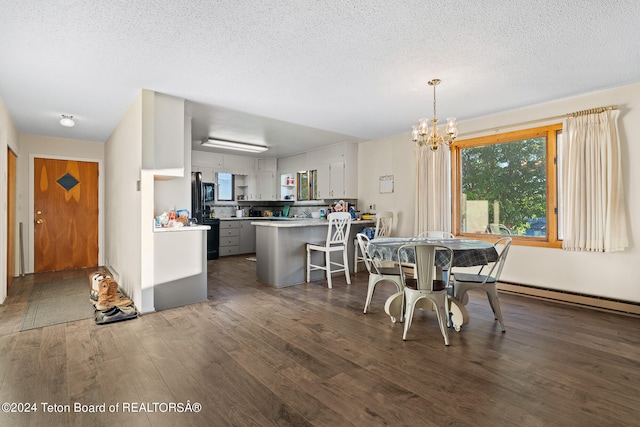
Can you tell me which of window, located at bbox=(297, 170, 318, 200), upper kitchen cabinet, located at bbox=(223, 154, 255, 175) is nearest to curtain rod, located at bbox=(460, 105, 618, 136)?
window, located at bbox=(297, 170, 318, 200)

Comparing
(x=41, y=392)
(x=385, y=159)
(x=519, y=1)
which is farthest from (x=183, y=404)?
(x=385, y=159)

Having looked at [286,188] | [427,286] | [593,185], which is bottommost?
[427,286]

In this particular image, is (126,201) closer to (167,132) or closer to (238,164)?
(167,132)

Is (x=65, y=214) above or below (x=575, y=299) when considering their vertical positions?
above

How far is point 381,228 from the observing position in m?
5.64

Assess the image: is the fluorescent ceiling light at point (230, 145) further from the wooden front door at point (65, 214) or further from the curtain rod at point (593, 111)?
the curtain rod at point (593, 111)

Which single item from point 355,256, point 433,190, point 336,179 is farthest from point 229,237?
point 433,190

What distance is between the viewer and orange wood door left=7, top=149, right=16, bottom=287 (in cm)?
462

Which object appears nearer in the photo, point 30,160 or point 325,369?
point 325,369

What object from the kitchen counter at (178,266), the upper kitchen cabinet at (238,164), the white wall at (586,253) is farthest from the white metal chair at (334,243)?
the upper kitchen cabinet at (238,164)

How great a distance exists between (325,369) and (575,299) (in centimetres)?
338

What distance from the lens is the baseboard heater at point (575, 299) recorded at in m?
3.51

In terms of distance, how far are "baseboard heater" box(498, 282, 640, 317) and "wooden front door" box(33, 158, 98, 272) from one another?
7.14 metres

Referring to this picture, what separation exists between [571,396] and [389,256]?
155 centimetres
